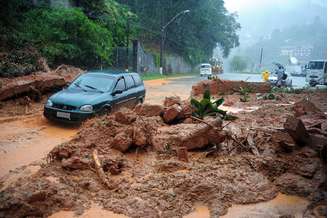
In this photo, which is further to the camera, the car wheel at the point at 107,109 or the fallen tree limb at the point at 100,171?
the car wheel at the point at 107,109

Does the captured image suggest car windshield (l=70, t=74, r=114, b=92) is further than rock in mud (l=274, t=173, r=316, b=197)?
Yes

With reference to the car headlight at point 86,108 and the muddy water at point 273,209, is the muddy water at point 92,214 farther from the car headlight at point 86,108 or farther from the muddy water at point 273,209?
the car headlight at point 86,108

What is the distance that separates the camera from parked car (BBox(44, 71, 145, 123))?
10523 mm

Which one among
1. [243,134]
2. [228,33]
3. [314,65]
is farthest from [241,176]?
[228,33]

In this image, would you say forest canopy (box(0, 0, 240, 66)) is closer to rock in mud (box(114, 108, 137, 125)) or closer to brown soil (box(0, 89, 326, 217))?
rock in mud (box(114, 108, 137, 125))

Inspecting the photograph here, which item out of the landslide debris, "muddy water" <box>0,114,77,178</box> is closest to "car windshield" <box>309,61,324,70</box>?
the landslide debris

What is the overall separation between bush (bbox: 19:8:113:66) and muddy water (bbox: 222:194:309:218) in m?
15.9

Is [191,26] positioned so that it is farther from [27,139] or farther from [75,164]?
[75,164]

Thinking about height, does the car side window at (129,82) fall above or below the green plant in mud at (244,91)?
above

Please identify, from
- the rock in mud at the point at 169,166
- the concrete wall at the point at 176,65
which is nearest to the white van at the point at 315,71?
the concrete wall at the point at 176,65

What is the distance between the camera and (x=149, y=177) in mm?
6590

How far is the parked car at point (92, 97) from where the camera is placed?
34.5ft

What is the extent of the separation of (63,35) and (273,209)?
18.3 m

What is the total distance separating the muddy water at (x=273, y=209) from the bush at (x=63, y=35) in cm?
1585
